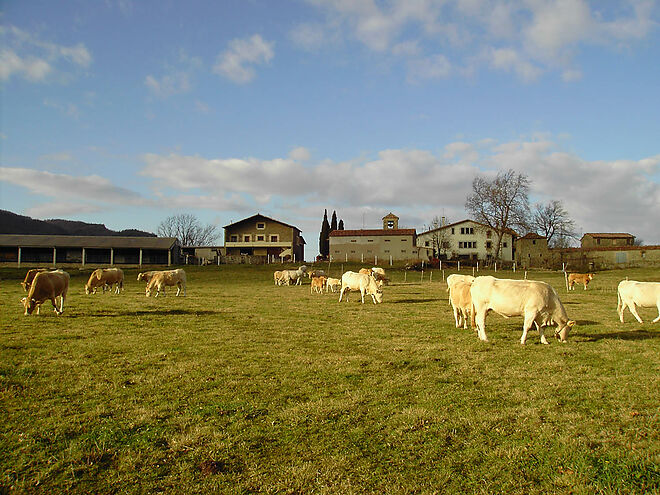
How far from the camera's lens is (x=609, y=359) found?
946 centimetres


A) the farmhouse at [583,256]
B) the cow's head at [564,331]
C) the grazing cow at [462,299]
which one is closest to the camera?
the cow's head at [564,331]

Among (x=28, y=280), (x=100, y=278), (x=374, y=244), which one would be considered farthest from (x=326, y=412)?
(x=374, y=244)

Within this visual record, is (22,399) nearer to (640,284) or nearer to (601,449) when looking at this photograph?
(601,449)

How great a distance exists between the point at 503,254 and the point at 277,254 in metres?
39.6

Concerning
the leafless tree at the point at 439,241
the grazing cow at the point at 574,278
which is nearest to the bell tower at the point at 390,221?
the leafless tree at the point at 439,241

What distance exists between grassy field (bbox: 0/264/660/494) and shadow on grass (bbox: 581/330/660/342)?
0.27ft

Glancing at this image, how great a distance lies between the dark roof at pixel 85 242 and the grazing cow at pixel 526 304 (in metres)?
55.0

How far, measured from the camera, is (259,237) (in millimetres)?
72812

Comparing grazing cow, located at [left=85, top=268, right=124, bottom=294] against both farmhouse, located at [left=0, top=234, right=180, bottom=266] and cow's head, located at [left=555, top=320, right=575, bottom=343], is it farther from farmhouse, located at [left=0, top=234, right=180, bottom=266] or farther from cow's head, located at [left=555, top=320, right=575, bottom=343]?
farmhouse, located at [left=0, top=234, right=180, bottom=266]

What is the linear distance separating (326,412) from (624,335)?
10386 mm

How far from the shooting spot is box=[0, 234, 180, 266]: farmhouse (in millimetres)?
58750

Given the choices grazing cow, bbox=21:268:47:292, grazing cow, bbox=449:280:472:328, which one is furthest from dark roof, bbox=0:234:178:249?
grazing cow, bbox=449:280:472:328

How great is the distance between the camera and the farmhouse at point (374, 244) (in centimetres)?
7569

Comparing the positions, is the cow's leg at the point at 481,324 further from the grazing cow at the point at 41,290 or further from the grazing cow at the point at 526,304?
the grazing cow at the point at 41,290
